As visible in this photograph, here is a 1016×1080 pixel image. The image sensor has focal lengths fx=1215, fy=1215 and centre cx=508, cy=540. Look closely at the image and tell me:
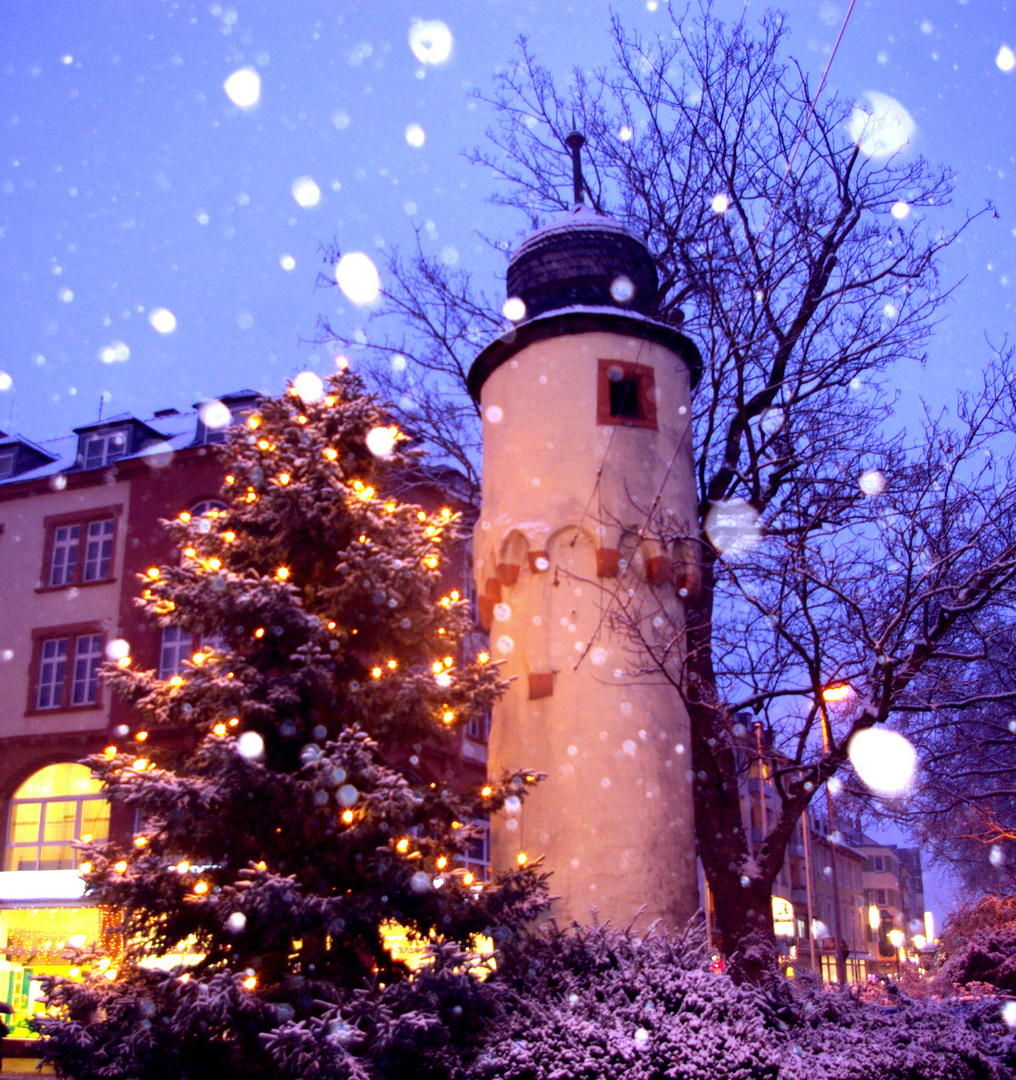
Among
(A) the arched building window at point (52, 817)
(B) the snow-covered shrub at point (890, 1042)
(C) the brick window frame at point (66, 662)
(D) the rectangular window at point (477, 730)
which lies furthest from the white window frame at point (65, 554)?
(B) the snow-covered shrub at point (890, 1042)

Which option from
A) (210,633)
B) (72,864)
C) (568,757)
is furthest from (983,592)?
(72,864)

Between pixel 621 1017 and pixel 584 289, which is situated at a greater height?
pixel 584 289

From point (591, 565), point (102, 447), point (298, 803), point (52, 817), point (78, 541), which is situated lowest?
point (298, 803)

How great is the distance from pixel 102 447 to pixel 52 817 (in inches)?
345

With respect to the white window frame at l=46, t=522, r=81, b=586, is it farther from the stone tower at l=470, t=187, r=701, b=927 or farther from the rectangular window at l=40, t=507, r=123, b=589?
the stone tower at l=470, t=187, r=701, b=927

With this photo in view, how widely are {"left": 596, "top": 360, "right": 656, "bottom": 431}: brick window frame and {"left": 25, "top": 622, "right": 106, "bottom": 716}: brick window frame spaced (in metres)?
14.9

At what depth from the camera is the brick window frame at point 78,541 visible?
27.2m

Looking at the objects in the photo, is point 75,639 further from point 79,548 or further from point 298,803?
point 298,803

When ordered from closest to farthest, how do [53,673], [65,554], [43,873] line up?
[43,873] → [53,673] → [65,554]

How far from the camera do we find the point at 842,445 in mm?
15648

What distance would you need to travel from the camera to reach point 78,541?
2781cm

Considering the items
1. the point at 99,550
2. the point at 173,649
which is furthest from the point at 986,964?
the point at 99,550

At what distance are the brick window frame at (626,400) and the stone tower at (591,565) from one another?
0.03 m

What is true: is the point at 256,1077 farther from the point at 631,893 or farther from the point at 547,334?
the point at 547,334
